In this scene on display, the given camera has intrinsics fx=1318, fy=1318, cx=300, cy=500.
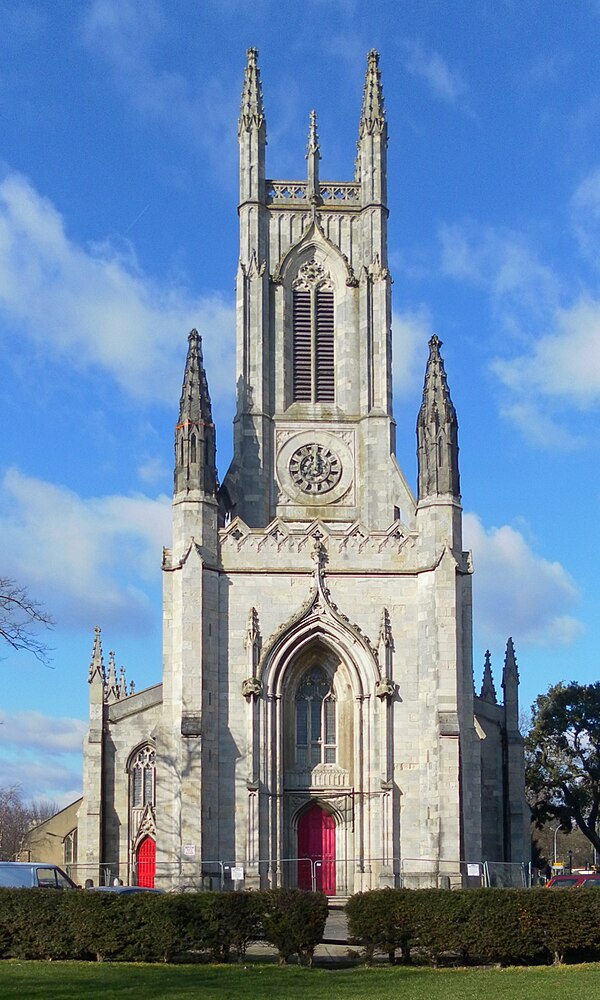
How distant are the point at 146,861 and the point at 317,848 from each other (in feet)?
18.0

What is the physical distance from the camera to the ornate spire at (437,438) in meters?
41.5

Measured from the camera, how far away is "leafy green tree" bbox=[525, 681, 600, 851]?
55.3m

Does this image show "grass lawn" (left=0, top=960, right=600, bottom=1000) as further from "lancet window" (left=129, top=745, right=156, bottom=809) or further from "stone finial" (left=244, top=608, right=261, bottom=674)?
"lancet window" (left=129, top=745, right=156, bottom=809)

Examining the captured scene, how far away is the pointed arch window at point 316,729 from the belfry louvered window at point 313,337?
39.3ft

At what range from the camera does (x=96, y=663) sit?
148 ft

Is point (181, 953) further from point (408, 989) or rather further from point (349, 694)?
point (349, 694)

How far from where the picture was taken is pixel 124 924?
2405 centimetres

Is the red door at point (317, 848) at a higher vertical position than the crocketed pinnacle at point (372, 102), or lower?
lower

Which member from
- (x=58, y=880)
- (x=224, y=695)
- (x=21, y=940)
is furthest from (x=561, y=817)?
(x=21, y=940)

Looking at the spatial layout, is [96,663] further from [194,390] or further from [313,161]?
[313,161]

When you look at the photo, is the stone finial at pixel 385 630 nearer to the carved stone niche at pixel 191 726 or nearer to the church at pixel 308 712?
the church at pixel 308 712

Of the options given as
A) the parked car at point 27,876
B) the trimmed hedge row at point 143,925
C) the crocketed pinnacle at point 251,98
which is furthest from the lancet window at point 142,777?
the crocketed pinnacle at point 251,98

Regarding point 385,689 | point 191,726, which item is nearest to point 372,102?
point 385,689

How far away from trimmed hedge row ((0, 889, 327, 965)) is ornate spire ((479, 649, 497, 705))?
24.3m
